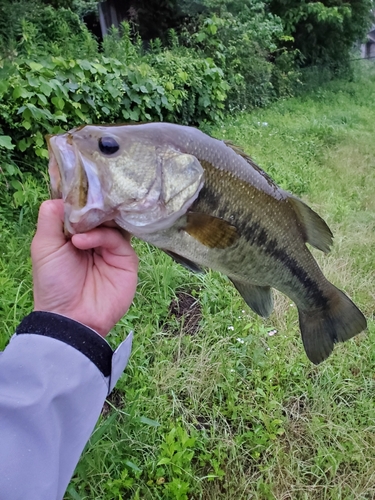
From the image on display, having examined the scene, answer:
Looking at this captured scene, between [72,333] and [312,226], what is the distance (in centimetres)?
94

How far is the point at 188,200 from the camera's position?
137 cm

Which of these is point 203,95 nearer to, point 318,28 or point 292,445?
point 292,445

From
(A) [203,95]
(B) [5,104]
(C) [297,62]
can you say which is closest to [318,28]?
(C) [297,62]

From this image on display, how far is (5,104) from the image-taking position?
3961 millimetres

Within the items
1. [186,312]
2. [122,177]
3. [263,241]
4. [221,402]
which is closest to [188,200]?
[122,177]

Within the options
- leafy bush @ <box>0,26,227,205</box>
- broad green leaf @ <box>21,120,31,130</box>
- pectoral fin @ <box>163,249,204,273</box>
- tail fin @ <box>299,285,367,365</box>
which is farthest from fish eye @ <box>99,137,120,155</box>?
broad green leaf @ <box>21,120,31,130</box>

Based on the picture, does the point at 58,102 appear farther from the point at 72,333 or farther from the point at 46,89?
the point at 72,333

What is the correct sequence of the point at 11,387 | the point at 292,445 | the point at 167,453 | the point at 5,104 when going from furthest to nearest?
1. the point at 5,104
2. the point at 292,445
3. the point at 167,453
4. the point at 11,387

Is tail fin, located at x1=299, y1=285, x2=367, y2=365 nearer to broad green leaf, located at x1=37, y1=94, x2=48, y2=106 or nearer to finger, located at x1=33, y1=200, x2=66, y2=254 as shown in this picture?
finger, located at x1=33, y1=200, x2=66, y2=254

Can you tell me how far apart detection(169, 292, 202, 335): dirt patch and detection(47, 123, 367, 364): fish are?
154 centimetres

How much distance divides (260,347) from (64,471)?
210cm

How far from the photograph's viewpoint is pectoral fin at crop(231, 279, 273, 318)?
1731 mm

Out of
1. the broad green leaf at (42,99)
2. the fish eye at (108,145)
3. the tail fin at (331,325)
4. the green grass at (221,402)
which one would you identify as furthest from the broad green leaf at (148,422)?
the broad green leaf at (42,99)

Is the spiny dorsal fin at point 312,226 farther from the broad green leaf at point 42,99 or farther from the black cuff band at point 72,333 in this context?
the broad green leaf at point 42,99
